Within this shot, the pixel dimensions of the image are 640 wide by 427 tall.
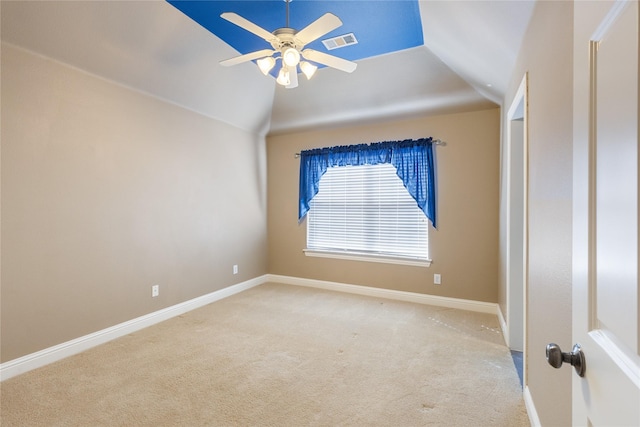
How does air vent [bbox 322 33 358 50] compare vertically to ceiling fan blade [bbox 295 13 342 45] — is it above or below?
above

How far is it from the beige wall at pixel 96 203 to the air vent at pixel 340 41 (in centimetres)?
189

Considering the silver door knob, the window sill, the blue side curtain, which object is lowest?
the window sill

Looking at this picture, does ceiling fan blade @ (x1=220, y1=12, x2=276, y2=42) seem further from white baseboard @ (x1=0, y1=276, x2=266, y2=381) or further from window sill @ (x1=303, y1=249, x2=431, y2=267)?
window sill @ (x1=303, y1=249, x2=431, y2=267)

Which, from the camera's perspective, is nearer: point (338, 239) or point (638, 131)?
point (638, 131)

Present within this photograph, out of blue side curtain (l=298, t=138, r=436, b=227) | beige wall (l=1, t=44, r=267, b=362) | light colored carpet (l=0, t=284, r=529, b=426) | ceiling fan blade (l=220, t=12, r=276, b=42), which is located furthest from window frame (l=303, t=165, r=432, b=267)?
ceiling fan blade (l=220, t=12, r=276, b=42)

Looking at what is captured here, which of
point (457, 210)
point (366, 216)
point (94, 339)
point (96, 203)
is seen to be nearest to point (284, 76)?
point (96, 203)

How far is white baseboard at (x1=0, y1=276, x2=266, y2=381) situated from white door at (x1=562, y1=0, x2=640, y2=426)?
11.1ft

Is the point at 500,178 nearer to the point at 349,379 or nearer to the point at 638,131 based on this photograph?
the point at 349,379

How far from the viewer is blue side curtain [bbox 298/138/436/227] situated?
393cm

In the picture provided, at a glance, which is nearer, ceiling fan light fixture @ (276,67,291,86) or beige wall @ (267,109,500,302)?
ceiling fan light fixture @ (276,67,291,86)

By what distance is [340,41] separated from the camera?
2.98m

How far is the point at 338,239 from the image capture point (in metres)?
4.70

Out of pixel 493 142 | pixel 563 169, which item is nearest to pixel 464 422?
pixel 563 169

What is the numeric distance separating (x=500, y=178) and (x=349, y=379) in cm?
271
